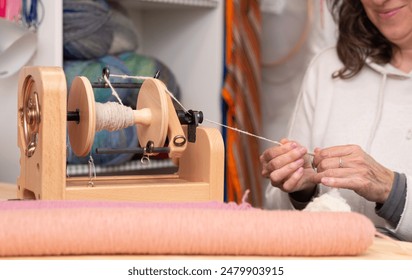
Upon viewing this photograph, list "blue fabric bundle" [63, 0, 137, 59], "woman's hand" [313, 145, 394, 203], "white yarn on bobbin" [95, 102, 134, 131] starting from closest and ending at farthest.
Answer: "white yarn on bobbin" [95, 102, 134, 131]
"woman's hand" [313, 145, 394, 203]
"blue fabric bundle" [63, 0, 137, 59]

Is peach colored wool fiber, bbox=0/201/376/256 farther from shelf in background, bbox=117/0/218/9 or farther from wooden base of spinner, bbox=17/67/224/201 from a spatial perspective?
shelf in background, bbox=117/0/218/9

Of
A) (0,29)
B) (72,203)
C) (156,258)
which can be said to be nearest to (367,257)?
(156,258)

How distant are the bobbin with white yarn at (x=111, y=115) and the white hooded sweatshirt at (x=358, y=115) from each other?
55cm

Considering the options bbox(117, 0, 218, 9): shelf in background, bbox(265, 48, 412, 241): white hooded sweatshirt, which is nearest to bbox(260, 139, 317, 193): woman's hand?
bbox(265, 48, 412, 241): white hooded sweatshirt

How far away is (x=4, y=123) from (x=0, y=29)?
0.26 m

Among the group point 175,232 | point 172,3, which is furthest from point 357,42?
point 175,232

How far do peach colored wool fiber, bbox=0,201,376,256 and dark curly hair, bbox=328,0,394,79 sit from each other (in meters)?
0.96

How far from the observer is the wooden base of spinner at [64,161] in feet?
3.53

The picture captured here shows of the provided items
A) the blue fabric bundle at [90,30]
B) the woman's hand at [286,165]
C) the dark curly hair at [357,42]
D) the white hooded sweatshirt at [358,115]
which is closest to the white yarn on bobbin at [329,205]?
the woman's hand at [286,165]

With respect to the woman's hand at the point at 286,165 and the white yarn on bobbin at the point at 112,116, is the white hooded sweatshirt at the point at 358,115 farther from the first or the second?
the white yarn on bobbin at the point at 112,116

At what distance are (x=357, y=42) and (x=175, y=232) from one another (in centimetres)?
110

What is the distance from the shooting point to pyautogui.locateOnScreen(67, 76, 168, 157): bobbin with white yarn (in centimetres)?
112

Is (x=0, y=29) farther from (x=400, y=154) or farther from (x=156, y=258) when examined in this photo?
(x=156, y=258)

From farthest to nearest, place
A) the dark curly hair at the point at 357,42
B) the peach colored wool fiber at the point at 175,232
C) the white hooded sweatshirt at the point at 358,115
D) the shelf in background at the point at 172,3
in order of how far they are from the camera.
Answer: the shelf in background at the point at 172,3 → the dark curly hair at the point at 357,42 → the white hooded sweatshirt at the point at 358,115 → the peach colored wool fiber at the point at 175,232
